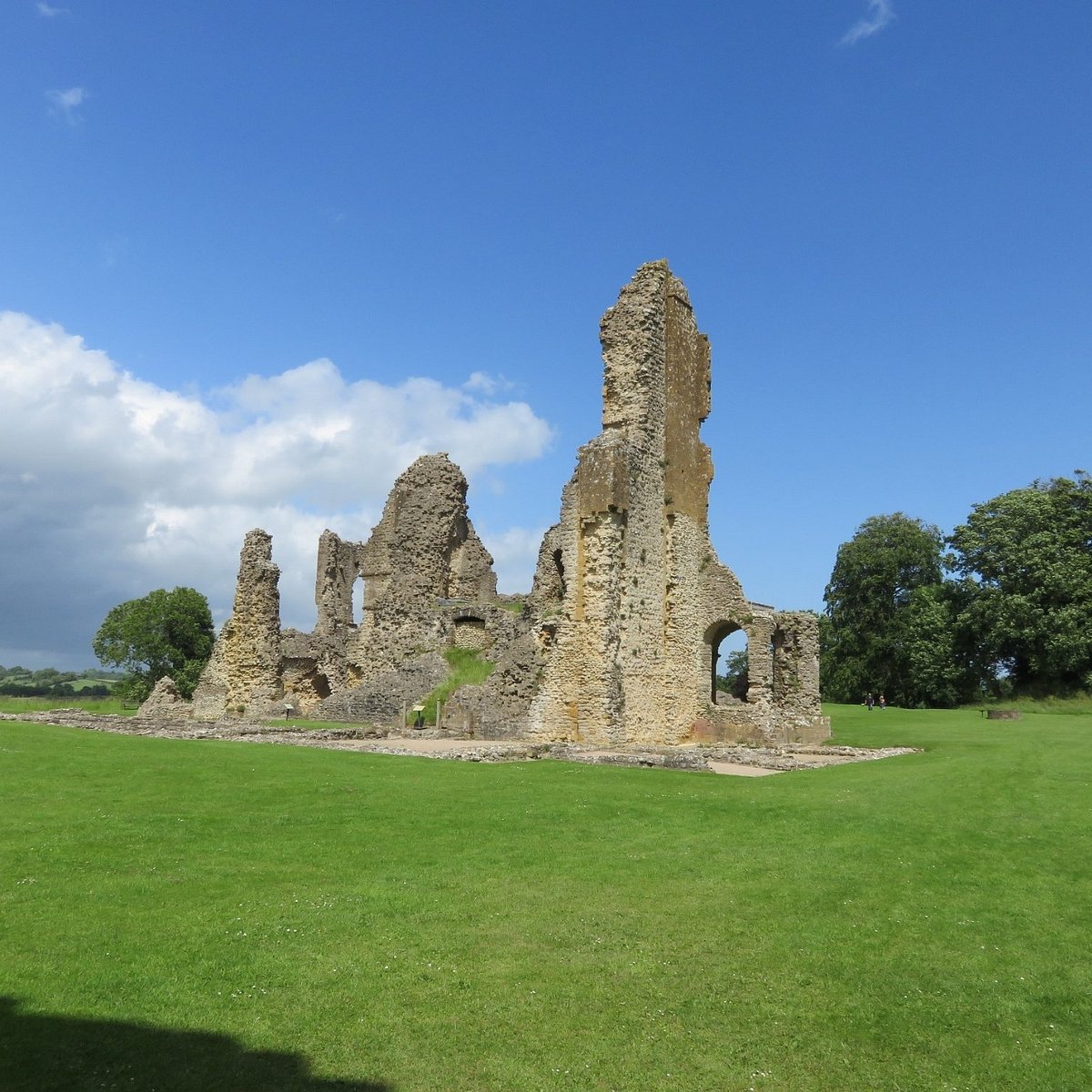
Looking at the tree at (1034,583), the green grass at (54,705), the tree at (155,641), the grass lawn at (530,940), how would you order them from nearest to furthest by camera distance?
the grass lawn at (530,940), the green grass at (54,705), the tree at (1034,583), the tree at (155,641)

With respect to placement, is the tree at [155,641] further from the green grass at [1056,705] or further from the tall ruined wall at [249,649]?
the green grass at [1056,705]

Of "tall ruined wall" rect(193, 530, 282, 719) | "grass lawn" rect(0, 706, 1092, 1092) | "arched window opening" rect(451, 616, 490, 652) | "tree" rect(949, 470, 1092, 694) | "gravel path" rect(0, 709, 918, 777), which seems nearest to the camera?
"grass lawn" rect(0, 706, 1092, 1092)

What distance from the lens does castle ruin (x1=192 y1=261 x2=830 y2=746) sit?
23.1 metres

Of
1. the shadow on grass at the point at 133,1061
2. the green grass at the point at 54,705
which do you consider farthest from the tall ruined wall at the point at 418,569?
the shadow on grass at the point at 133,1061

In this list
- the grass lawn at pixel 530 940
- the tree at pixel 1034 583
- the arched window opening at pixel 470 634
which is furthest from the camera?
the tree at pixel 1034 583

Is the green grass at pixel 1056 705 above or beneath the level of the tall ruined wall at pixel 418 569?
beneath

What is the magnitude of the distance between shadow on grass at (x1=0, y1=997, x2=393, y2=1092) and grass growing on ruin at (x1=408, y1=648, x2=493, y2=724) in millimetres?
20397

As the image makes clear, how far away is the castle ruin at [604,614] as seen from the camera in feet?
75.7

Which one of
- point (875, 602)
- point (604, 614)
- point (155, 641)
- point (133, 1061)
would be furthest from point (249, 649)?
point (875, 602)

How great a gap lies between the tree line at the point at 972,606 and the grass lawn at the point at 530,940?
98.2 feet

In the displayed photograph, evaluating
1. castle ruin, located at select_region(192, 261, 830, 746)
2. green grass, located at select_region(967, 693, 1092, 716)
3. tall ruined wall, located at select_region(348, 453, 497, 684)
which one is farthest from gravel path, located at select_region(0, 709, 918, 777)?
green grass, located at select_region(967, 693, 1092, 716)

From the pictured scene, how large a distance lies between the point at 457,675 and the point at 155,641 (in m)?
28.2

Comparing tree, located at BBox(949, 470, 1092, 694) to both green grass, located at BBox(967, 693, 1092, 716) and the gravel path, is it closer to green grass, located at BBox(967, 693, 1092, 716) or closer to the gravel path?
green grass, located at BBox(967, 693, 1092, 716)

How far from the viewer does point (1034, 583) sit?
3925 cm
